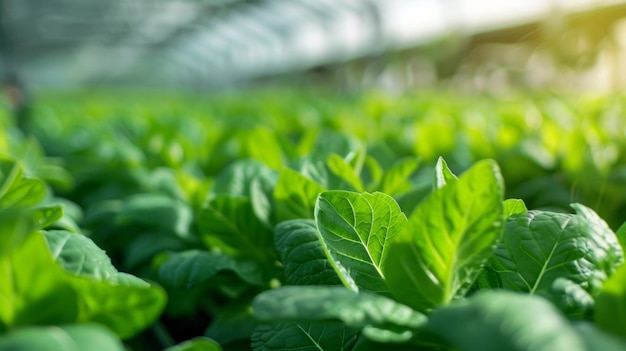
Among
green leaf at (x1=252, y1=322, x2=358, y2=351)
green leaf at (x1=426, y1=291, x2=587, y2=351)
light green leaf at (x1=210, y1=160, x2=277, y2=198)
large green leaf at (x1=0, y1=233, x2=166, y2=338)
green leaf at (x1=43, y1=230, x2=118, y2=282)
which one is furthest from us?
light green leaf at (x1=210, y1=160, x2=277, y2=198)

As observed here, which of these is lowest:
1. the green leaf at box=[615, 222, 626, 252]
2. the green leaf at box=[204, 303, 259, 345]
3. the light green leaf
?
the green leaf at box=[204, 303, 259, 345]

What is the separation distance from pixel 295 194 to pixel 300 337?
29 cm

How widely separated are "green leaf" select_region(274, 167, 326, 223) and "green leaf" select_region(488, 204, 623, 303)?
35cm

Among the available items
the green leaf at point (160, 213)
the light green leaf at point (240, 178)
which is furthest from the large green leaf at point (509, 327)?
the green leaf at point (160, 213)

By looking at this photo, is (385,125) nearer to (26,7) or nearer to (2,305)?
(2,305)

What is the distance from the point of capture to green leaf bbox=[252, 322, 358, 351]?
32.9 inches

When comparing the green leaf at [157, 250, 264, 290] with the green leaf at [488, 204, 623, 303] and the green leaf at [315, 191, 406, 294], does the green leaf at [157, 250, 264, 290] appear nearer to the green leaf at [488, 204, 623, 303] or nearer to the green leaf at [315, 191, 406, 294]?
the green leaf at [315, 191, 406, 294]

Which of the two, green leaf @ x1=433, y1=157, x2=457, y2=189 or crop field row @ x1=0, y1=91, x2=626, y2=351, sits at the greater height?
green leaf @ x1=433, y1=157, x2=457, y2=189

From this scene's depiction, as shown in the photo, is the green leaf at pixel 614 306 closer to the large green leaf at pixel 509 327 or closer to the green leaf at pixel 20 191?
the large green leaf at pixel 509 327

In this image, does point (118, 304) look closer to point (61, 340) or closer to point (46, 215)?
point (61, 340)

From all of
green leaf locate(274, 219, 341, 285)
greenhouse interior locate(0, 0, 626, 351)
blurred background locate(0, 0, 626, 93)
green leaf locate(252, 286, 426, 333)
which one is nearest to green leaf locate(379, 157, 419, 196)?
greenhouse interior locate(0, 0, 626, 351)

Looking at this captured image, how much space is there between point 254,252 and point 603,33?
446cm

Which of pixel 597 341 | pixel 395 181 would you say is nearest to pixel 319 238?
pixel 597 341

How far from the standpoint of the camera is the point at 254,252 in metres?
1.17
